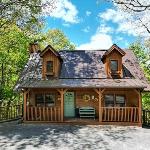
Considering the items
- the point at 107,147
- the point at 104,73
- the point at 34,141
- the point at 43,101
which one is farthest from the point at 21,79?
the point at 107,147

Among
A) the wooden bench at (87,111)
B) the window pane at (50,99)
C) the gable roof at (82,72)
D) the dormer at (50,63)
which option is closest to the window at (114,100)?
the wooden bench at (87,111)

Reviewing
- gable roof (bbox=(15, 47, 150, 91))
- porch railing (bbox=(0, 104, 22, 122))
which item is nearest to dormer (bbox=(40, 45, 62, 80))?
gable roof (bbox=(15, 47, 150, 91))

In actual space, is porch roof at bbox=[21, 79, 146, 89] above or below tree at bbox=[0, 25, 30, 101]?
below

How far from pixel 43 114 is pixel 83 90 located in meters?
3.93

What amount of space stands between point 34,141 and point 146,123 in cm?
987

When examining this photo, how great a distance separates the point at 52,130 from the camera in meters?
Answer: 20.5

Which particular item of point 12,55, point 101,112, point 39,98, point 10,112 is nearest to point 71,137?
point 101,112

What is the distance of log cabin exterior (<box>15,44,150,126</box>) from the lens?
75.4 feet

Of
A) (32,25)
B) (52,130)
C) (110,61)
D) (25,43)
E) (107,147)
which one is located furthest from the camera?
(25,43)

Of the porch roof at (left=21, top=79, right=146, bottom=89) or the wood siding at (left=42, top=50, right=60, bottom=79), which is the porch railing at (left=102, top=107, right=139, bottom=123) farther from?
the wood siding at (left=42, top=50, right=60, bottom=79)

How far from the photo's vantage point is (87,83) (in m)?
23.3

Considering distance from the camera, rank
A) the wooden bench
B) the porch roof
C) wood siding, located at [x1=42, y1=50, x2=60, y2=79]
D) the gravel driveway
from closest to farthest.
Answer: the gravel driveway, the porch roof, the wooden bench, wood siding, located at [x1=42, y1=50, x2=60, y2=79]

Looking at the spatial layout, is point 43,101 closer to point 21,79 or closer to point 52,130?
point 21,79

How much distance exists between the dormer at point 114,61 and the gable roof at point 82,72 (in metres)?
0.48
